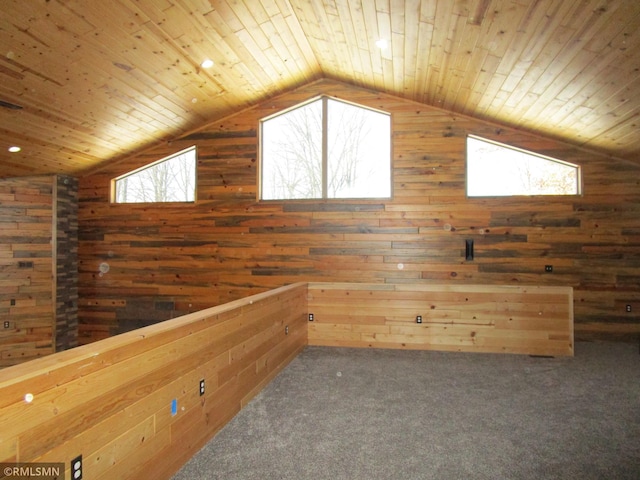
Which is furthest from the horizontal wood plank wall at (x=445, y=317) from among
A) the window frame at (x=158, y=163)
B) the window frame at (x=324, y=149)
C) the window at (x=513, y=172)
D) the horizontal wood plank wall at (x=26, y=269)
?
the horizontal wood plank wall at (x=26, y=269)

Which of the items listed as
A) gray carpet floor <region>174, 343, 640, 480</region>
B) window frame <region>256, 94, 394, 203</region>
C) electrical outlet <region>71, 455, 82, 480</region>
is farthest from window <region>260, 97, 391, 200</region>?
electrical outlet <region>71, 455, 82, 480</region>

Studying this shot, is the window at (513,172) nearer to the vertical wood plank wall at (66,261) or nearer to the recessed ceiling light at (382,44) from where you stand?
the recessed ceiling light at (382,44)

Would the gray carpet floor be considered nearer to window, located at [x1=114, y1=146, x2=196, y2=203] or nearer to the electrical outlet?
the electrical outlet

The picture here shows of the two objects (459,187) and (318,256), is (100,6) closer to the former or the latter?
(318,256)

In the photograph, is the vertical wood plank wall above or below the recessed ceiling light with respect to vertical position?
below

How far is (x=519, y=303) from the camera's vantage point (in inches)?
184

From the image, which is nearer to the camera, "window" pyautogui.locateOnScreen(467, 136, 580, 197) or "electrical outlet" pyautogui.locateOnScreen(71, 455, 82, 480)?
"electrical outlet" pyautogui.locateOnScreen(71, 455, 82, 480)

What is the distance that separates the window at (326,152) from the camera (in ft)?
19.2

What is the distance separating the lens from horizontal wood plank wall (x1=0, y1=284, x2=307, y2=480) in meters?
1.33

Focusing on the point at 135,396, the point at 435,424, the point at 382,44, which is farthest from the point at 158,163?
the point at 435,424

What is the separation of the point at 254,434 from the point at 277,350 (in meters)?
1.28

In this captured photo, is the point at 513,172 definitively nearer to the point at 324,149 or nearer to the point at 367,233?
the point at 367,233

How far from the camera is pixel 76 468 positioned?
151cm

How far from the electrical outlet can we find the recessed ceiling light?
168 inches
